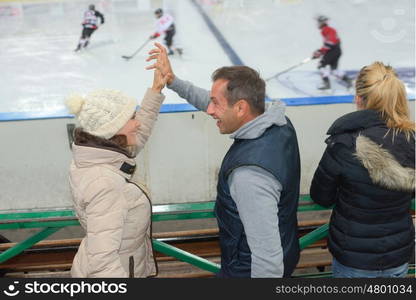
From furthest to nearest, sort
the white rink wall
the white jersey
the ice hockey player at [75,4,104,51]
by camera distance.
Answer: the white jersey, the ice hockey player at [75,4,104,51], the white rink wall

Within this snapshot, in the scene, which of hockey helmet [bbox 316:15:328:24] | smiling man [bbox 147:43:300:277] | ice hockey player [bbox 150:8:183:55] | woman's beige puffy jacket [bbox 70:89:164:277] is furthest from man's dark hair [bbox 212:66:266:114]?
hockey helmet [bbox 316:15:328:24]

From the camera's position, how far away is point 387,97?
4.21ft

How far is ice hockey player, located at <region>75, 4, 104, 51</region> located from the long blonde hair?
16.8ft

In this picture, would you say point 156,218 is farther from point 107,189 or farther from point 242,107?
point 242,107

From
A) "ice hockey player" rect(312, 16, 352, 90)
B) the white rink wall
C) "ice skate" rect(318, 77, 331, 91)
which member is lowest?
the white rink wall

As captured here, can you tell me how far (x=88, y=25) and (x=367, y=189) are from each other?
569 cm

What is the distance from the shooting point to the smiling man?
112cm

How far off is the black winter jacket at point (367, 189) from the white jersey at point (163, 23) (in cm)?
528

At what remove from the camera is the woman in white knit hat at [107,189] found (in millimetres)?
1168

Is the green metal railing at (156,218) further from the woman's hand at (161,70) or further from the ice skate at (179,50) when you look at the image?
the ice skate at (179,50)

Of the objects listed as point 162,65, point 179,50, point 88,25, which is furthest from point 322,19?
point 162,65

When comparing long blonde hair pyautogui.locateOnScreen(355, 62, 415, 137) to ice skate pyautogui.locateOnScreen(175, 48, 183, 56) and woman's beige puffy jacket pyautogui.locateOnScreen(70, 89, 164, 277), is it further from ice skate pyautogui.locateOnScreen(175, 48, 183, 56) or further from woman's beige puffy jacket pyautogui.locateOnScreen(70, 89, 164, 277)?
ice skate pyautogui.locateOnScreen(175, 48, 183, 56)

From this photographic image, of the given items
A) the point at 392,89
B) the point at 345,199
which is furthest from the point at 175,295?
the point at 392,89

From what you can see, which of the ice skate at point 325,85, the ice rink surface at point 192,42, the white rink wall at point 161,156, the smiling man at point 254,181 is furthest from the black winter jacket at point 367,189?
the ice skate at point 325,85
